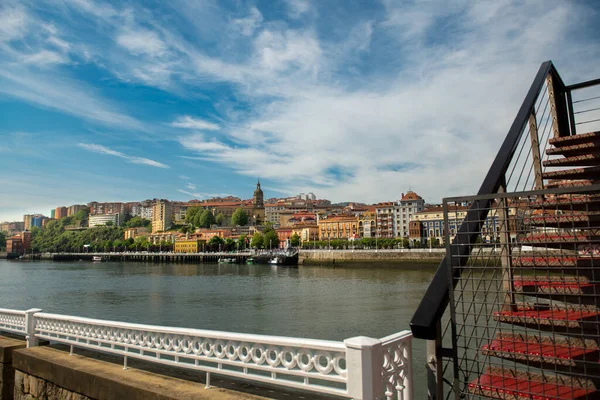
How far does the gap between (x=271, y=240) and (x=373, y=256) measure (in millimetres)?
48248

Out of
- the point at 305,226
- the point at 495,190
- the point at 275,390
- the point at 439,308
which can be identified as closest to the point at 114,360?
the point at 275,390

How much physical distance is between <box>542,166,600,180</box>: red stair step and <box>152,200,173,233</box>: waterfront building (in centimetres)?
16999

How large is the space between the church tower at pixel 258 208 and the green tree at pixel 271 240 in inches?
1817

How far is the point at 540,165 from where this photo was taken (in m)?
4.04

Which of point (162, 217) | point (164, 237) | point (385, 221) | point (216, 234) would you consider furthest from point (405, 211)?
point (162, 217)

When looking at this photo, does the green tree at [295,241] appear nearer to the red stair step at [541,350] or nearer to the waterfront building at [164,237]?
the waterfront building at [164,237]

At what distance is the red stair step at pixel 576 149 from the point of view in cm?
446

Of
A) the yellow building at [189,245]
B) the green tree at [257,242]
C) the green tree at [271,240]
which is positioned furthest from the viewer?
the yellow building at [189,245]

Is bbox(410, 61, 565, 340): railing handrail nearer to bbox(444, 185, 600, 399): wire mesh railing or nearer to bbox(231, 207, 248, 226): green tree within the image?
bbox(444, 185, 600, 399): wire mesh railing

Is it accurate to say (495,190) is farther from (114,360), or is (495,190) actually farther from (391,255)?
(391,255)

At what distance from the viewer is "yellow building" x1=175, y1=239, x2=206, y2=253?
121 m

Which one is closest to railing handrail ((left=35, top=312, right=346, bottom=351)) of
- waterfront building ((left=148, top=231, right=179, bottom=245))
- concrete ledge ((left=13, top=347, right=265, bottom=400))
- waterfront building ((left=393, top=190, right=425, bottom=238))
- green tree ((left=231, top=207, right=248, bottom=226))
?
concrete ledge ((left=13, top=347, right=265, bottom=400))

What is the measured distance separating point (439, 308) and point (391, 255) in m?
61.3

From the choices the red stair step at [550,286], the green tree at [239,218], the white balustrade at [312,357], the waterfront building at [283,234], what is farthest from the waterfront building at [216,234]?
the red stair step at [550,286]
